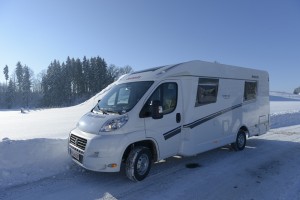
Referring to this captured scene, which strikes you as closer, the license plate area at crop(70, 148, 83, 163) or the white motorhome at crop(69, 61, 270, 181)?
the white motorhome at crop(69, 61, 270, 181)

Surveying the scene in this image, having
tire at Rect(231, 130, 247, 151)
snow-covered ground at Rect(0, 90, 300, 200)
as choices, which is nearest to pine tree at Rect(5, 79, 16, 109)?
snow-covered ground at Rect(0, 90, 300, 200)

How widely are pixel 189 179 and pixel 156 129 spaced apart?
1435mm

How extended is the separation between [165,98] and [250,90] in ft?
15.2

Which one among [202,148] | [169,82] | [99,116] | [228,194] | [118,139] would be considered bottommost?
[228,194]

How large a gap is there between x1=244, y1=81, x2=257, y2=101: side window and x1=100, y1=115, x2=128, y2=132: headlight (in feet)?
18.2

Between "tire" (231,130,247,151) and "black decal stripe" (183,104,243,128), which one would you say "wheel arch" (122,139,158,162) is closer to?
"black decal stripe" (183,104,243,128)

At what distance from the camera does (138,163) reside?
18.5 ft

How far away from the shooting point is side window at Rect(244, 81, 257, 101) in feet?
29.7

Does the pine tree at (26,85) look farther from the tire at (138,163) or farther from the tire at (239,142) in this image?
the tire at (138,163)

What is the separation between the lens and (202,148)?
282 inches

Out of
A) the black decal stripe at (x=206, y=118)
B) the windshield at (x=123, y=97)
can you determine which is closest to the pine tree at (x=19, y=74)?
the windshield at (x=123, y=97)

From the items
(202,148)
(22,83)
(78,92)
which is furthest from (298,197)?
(22,83)

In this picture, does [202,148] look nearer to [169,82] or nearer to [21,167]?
[169,82]

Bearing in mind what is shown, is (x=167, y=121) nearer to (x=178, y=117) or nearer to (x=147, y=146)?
(x=178, y=117)
